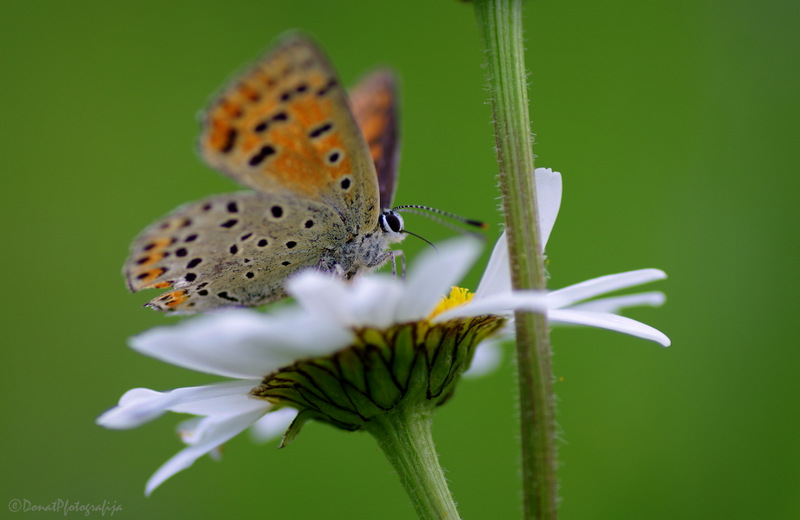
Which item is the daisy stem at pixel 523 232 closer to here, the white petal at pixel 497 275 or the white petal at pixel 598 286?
the white petal at pixel 598 286

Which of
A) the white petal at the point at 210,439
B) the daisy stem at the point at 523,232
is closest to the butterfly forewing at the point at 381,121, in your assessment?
the daisy stem at the point at 523,232

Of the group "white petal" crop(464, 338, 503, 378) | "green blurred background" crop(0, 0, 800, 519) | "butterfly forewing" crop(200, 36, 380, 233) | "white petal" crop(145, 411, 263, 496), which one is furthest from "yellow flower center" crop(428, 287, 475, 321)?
"green blurred background" crop(0, 0, 800, 519)

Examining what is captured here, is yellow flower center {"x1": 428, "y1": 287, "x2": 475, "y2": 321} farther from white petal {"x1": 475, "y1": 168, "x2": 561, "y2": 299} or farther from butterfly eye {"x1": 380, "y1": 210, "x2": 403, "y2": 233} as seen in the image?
butterfly eye {"x1": 380, "y1": 210, "x2": 403, "y2": 233}

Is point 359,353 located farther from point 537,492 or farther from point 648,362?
point 648,362

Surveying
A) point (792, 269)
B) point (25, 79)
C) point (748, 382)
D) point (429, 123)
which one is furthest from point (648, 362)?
point (25, 79)

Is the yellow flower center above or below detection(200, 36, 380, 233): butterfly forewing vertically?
below

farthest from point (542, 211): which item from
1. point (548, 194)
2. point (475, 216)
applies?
point (475, 216)

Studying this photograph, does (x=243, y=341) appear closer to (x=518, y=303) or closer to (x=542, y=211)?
(x=518, y=303)
